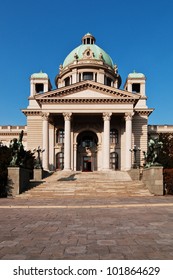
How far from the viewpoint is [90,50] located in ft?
197

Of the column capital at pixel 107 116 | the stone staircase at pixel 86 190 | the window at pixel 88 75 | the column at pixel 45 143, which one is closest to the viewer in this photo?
the stone staircase at pixel 86 190

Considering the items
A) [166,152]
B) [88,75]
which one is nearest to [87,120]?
[88,75]

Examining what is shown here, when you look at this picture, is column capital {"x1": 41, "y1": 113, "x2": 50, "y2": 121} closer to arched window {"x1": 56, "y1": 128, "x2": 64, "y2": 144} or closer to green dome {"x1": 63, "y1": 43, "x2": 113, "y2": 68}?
arched window {"x1": 56, "y1": 128, "x2": 64, "y2": 144}

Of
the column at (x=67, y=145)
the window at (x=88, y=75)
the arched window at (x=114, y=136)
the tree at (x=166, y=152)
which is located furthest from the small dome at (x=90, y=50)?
the tree at (x=166, y=152)

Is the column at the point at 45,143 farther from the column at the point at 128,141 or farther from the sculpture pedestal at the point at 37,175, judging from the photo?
the column at the point at 128,141

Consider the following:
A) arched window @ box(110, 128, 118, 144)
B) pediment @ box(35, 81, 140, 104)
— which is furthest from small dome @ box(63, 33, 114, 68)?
arched window @ box(110, 128, 118, 144)

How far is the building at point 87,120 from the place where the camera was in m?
42.9

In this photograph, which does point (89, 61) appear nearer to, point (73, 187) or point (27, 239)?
point (73, 187)

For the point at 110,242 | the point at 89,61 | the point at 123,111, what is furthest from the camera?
the point at 89,61

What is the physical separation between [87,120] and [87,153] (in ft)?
19.9

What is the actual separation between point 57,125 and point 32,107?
6.80 metres

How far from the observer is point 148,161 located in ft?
82.2

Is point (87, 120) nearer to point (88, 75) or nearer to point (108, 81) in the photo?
point (88, 75)
